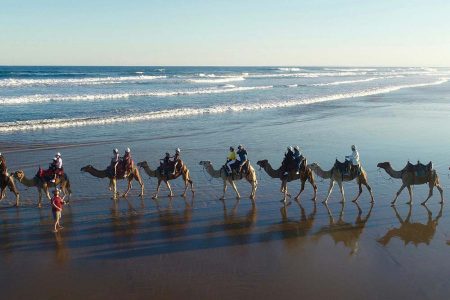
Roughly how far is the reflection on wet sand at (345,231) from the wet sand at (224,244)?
3 centimetres

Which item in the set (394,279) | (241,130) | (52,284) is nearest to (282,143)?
(241,130)

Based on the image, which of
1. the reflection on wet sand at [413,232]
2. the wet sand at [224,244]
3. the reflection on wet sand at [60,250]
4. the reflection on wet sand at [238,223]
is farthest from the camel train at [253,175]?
the reflection on wet sand at [60,250]

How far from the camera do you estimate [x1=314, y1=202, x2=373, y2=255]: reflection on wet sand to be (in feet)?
38.5

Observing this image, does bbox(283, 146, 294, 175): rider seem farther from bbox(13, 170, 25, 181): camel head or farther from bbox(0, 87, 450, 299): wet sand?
bbox(13, 170, 25, 181): camel head

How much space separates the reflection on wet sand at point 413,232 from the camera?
11.9 m

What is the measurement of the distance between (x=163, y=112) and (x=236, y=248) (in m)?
26.8

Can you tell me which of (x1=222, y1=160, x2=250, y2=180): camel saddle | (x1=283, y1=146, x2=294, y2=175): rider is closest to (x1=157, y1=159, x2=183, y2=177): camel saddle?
(x1=222, y1=160, x2=250, y2=180): camel saddle

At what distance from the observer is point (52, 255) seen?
1078cm

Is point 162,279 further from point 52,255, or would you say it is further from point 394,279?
point 394,279

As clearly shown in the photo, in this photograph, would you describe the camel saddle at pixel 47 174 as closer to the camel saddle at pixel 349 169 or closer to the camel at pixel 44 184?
the camel at pixel 44 184

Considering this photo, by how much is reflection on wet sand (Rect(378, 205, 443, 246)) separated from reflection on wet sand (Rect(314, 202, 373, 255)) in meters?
0.67

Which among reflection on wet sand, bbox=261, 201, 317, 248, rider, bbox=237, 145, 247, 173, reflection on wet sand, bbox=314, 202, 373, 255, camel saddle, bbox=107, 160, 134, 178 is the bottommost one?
reflection on wet sand, bbox=314, 202, 373, 255

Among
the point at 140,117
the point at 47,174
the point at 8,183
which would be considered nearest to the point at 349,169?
the point at 47,174

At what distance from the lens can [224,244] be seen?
455 inches
